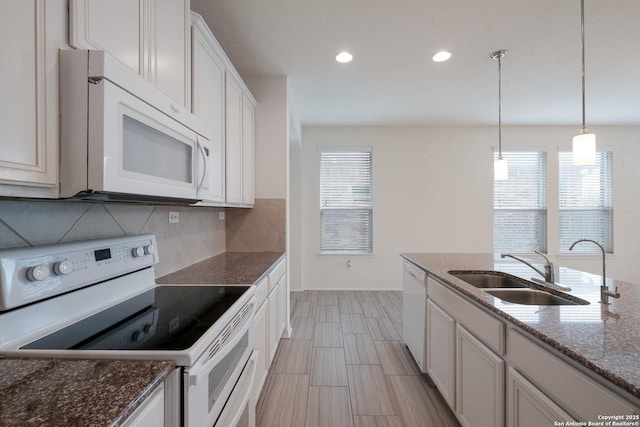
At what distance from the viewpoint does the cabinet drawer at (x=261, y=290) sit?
5.27 feet

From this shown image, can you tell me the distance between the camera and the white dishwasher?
6.53ft

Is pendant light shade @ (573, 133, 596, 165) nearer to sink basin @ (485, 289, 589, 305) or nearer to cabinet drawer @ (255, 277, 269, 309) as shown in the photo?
sink basin @ (485, 289, 589, 305)

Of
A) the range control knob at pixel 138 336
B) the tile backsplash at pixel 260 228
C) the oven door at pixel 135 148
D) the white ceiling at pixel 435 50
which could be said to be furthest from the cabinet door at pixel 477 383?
the white ceiling at pixel 435 50

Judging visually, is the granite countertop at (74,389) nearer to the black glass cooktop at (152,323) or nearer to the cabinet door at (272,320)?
the black glass cooktop at (152,323)

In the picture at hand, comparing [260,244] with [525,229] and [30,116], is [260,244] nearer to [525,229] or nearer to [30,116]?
[30,116]

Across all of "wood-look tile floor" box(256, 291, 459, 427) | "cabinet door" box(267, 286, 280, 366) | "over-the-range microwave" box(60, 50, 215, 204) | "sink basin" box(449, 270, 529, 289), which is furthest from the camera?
"cabinet door" box(267, 286, 280, 366)

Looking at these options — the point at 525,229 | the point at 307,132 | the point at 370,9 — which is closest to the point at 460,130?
the point at 525,229

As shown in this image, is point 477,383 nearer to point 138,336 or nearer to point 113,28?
point 138,336

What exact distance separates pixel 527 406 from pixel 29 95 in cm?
181

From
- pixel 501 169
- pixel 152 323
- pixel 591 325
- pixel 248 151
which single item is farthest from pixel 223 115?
pixel 501 169

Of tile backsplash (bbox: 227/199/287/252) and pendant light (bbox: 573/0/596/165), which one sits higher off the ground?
pendant light (bbox: 573/0/596/165)

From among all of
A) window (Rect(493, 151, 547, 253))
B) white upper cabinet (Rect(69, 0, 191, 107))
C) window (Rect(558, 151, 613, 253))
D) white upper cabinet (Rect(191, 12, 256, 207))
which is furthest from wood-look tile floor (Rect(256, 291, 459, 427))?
window (Rect(558, 151, 613, 253))

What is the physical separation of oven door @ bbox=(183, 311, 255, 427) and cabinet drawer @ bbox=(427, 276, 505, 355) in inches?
43.3

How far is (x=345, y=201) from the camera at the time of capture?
4418 mm
